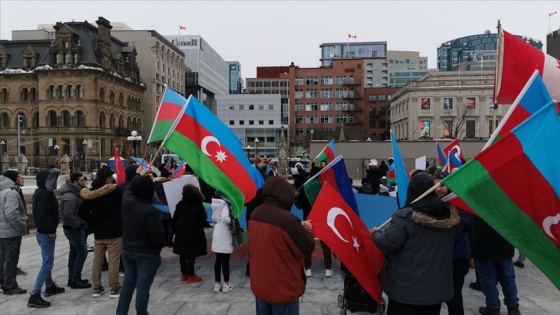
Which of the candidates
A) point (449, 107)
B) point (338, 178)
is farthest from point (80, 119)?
point (338, 178)

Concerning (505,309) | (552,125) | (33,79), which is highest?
(33,79)

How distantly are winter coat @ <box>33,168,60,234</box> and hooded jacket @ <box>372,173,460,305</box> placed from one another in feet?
17.2

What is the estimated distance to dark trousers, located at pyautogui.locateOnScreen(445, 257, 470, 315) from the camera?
5188 mm

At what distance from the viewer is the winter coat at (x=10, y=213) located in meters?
6.50

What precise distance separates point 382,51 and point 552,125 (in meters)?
177

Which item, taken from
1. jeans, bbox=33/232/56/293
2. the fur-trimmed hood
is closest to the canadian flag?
the fur-trimmed hood

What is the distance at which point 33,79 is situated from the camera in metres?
62.0

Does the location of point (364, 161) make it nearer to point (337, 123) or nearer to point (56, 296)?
point (56, 296)

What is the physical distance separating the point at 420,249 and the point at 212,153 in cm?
407

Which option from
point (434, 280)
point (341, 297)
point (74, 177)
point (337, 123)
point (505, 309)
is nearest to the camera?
point (434, 280)

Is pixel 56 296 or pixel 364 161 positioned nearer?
pixel 56 296

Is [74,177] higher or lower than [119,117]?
lower

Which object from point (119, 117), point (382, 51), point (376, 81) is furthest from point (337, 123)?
point (382, 51)

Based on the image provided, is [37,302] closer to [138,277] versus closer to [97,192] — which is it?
[97,192]
